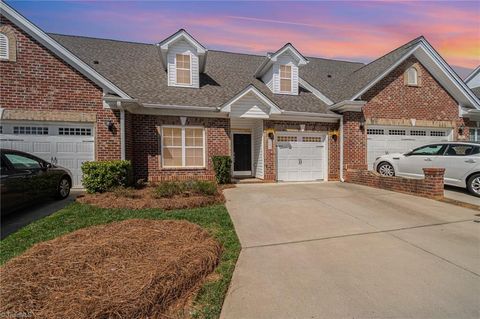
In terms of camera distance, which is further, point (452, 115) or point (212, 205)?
point (452, 115)

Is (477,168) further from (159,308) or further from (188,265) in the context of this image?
(159,308)

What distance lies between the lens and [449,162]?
8.83 meters

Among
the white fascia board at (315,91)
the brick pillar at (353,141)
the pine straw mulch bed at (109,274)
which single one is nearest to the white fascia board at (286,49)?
the white fascia board at (315,91)

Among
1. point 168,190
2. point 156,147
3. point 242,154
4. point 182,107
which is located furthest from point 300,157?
point 168,190

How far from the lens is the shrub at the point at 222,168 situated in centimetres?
1088

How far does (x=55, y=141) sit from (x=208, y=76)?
24.8ft

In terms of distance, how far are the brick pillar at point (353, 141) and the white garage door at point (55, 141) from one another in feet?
36.6

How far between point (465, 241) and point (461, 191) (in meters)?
5.47

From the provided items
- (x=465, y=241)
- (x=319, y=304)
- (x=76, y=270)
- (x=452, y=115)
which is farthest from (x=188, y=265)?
(x=452, y=115)

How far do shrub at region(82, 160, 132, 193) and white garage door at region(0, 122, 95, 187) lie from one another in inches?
54.0

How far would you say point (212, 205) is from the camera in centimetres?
730

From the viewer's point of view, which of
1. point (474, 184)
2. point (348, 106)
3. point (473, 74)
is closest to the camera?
point (474, 184)

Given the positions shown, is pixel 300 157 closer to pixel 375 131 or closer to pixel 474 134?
pixel 375 131

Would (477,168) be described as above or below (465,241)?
above
